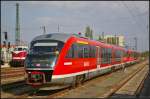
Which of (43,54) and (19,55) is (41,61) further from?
(19,55)

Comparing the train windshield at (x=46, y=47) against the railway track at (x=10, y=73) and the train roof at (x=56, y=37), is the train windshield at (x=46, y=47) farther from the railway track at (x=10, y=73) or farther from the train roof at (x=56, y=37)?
the railway track at (x=10, y=73)

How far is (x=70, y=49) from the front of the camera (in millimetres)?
17031

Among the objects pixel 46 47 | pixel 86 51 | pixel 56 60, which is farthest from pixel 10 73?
pixel 56 60

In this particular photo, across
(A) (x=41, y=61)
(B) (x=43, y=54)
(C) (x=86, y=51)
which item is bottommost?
(A) (x=41, y=61)

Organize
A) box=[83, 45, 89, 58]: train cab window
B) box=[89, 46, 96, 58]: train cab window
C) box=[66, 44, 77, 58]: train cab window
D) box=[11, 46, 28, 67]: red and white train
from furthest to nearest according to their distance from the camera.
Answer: box=[11, 46, 28, 67]: red and white train < box=[89, 46, 96, 58]: train cab window < box=[83, 45, 89, 58]: train cab window < box=[66, 44, 77, 58]: train cab window

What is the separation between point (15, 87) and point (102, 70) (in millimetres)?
9540

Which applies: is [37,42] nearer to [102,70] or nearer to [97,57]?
[97,57]

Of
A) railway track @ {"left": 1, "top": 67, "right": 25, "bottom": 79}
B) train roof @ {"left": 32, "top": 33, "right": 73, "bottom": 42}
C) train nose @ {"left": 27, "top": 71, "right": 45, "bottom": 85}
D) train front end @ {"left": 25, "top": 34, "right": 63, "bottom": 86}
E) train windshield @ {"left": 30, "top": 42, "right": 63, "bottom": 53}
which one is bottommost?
railway track @ {"left": 1, "top": 67, "right": 25, "bottom": 79}

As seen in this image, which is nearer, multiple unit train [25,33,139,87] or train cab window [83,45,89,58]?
multiple unit train [25,33,139,87]

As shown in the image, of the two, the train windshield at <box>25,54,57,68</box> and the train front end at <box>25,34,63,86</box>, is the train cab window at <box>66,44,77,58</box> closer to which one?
the train front end at <box>25,34,63,86</box>

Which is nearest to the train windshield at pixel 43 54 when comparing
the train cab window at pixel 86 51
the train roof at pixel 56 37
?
the train roof at pixel 56 37

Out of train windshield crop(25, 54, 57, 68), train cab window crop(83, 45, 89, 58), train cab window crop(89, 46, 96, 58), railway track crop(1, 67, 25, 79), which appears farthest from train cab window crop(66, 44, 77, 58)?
railway track crop(1, 67, 25, 79)

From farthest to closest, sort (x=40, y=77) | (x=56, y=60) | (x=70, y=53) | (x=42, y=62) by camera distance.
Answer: (x=70, y=53) → (x=56, y=60) → (x=42, y=62) → (x=40, y=77)

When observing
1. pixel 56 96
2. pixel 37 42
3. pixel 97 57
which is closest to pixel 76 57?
pixel 37 42
